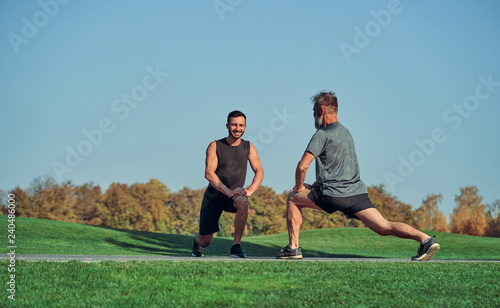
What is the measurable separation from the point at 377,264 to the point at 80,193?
152ft

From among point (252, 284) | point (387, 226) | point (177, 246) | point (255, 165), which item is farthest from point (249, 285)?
point (177, 246)

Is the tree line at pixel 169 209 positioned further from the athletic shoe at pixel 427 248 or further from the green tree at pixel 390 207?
the athletic shoe at pixel 427 248

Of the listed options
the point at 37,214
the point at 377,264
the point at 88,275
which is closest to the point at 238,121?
the point at 377,264

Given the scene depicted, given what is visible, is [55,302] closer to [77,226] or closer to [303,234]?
[77,226]

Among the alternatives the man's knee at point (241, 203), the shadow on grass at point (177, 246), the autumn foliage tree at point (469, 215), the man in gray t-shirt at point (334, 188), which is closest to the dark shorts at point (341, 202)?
the man in gray t-shirt at point (334, 188)

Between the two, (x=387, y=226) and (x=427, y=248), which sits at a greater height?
(x=387, y=226)

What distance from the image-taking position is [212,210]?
801 centimetres

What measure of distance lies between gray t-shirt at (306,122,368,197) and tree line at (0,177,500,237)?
104 ft

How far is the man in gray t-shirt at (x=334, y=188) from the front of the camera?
6426mm

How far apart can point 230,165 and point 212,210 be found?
2.54 ft

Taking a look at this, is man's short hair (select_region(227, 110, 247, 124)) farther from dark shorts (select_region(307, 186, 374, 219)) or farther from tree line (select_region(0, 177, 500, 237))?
tree line (select_region(0, 177, 500, 237))

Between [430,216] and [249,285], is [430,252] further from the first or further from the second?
[430,216]

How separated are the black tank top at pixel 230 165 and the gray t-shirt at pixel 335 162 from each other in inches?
61.7

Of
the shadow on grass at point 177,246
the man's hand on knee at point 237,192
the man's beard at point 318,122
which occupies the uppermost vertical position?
the man's beard at point 318,122
